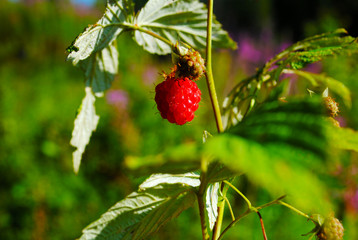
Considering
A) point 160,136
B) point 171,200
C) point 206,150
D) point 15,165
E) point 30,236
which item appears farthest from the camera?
point 160,136

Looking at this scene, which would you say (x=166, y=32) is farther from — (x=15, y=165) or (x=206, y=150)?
(x=15, y=165)

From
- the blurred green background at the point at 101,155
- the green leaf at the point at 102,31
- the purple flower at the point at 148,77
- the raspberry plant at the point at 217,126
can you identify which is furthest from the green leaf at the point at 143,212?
the purple flower at the point at 148,77

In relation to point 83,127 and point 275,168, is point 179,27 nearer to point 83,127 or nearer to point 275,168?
point 83,127

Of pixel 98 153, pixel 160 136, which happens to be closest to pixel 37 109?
pixel 98 153

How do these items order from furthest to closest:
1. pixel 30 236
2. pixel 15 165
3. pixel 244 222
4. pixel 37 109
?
pixel 37 109 < pixel 15 165 < pixel 30 236 < pixel 244 222

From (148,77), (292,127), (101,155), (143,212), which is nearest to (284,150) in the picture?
(292,127)

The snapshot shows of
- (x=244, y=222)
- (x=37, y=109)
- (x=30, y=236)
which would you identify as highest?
(x=37, y=109)

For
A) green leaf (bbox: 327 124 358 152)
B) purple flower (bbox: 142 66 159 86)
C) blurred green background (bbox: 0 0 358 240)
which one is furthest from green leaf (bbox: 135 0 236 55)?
purple flower (bbox: 142 66 159 86)
